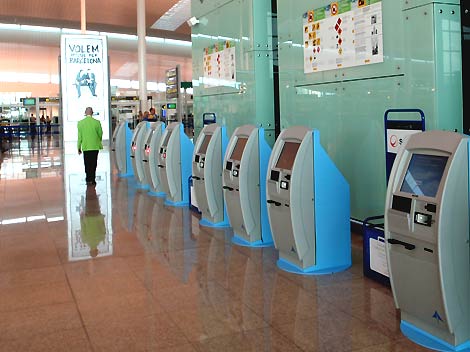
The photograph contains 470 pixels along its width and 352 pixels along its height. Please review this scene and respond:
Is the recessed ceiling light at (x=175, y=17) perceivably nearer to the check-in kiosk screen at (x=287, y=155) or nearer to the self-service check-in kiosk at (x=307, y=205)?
the check-in kiosk screen at (x=287, y=155)

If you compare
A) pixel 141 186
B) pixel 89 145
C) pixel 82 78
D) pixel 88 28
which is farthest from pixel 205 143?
pixel 88 28

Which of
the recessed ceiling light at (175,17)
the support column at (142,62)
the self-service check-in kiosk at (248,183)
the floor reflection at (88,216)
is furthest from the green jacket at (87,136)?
the recessed ceiling light at (175,17)

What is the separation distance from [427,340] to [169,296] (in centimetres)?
186

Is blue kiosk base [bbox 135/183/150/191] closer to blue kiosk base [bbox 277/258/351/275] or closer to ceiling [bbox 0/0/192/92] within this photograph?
blue kiosk base [bbox 277/258/351/275]

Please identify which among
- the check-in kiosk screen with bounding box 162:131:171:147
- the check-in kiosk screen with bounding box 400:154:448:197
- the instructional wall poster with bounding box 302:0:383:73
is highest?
the instructional wall poster with bounding box 302:0:383:73

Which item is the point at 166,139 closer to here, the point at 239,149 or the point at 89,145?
the point at 239,149

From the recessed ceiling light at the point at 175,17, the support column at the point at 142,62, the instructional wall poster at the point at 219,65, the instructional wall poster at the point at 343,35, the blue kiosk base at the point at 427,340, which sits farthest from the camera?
the recessed ceiling light at the point at 175,17

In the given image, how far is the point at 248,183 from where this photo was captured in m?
5.68

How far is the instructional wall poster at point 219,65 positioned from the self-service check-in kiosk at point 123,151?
14.1 ft

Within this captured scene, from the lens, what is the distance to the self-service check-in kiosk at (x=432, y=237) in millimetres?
3168

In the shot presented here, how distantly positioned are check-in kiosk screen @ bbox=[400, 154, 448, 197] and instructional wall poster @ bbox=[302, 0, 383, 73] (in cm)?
209

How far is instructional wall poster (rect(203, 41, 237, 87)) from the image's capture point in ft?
26.4

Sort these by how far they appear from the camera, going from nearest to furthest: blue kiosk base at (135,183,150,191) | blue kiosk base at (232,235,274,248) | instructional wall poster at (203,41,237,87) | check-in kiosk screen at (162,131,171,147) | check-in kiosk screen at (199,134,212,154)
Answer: blue kiosk base at (232,235,274,248)
check-in kiosk screen at (199,134,212,154)
instructional wall poster at (203,41,237,87)
check-in kiosk screen at (162,131,171,147)
blue kiosk base at (135,183,150,191)

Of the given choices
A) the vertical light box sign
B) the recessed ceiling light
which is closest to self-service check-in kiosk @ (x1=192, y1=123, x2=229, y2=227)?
the vertical light box sign
